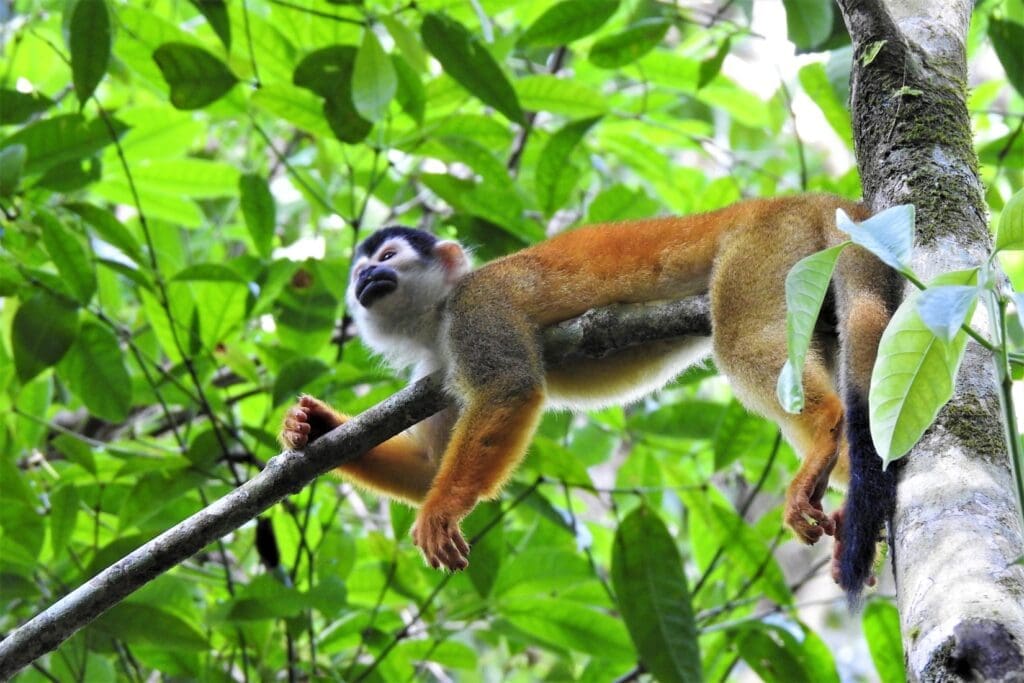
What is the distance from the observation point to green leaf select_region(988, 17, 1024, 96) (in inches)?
145

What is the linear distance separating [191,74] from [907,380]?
340cm

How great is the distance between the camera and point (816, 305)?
150 centimetres

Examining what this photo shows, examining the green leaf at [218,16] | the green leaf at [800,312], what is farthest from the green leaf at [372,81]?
the green leaf at [800,312]

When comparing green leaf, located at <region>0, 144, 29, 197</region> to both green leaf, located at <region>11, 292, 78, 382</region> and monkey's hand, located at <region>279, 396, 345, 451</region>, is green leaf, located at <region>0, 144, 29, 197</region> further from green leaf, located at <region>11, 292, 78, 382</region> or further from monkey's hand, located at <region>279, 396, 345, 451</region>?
monkey's hand, located at <region>279, 396, 345, 451</region>

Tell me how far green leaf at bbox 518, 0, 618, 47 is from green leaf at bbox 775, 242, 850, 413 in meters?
2.87

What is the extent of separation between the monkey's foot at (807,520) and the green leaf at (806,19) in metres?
1.64

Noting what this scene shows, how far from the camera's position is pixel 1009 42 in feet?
12.1

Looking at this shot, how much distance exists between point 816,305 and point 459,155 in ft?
10.2

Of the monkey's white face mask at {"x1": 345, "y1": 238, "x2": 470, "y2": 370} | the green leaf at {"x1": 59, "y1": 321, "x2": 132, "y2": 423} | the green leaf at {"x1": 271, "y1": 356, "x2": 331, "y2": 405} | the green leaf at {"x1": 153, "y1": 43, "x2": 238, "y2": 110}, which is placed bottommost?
the green leaf at {"x1": 271, "y1": 356, "x2": 331, "y2": 405}

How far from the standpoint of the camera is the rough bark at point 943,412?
Result: 1.33 meters

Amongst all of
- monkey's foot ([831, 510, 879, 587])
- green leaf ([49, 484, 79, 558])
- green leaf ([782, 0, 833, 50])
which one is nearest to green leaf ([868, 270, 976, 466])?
monkey's foot ([831, 510, 879, 587])

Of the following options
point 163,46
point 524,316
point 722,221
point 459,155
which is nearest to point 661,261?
point 722,221

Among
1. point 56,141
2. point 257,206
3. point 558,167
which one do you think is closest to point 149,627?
point 257,206

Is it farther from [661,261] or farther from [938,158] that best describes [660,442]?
[938,158]
